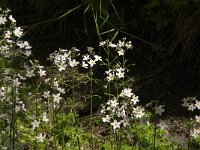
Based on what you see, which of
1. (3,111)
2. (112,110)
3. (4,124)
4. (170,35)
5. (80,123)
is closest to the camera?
(112,110)

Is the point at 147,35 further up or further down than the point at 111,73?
further up

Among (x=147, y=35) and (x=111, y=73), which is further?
(x=147, y=35)

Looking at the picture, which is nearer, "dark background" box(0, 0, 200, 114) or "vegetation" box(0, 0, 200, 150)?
"vegetation" box(0, 0, 200, 150)

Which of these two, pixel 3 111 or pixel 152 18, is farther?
pixel 152 18

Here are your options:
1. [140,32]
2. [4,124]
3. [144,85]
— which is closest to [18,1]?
[140,32]

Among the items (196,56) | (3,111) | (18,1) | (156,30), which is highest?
(18,1)

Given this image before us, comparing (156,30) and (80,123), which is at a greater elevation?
(156,30)

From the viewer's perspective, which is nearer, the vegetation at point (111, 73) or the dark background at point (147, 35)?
the vegetation at point (111, 73)

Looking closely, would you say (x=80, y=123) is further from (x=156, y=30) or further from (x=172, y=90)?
(x=156, y=30)
